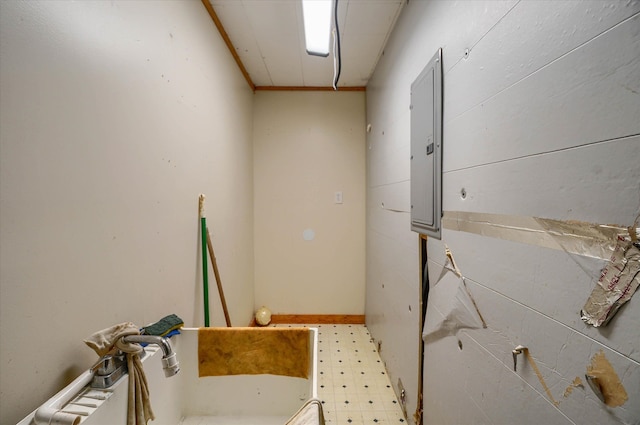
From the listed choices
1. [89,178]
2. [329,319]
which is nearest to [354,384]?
[329,319]

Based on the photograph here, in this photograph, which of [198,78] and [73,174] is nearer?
[73,174]

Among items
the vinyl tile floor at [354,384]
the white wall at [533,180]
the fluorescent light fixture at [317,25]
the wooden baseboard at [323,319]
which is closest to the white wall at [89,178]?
the fluorescent light fixture at [317,25]

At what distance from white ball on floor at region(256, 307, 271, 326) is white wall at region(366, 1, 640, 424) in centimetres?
175

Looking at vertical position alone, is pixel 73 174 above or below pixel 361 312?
above

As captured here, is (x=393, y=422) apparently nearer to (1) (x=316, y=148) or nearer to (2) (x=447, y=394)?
(2) (x=447, y=394)

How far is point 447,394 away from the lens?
1014mm

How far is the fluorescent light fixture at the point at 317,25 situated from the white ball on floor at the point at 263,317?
2.25 metres

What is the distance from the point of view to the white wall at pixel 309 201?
2695 millimetres

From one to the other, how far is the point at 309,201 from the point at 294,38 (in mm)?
1391

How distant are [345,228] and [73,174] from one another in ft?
7.39

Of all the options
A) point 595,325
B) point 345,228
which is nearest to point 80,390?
point 595,325

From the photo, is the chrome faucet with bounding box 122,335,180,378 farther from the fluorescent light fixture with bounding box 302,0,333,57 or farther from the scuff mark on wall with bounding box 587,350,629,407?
the fluorescent light fixture with bounding box 302,0,333,57

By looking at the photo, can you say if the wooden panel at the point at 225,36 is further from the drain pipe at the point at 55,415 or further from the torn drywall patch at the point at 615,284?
the torn drywall patch at the point at 615,284

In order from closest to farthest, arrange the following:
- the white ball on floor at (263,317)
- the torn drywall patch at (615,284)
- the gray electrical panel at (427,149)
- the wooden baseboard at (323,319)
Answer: the torn drywall patch at (615,284)
the gray electrical panel at (427,149)
the white ball on floor at (263,317)
the wooden baseboard at (323,319)
